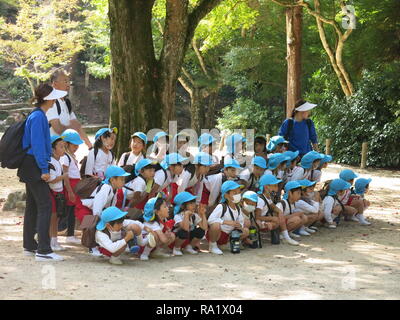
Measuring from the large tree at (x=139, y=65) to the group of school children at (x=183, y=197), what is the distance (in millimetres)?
1146

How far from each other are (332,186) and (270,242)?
1.43 m

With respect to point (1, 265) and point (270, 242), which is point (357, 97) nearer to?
point (270, 242)

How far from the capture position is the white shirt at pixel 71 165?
22.9ft

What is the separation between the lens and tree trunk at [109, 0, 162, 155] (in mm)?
9258

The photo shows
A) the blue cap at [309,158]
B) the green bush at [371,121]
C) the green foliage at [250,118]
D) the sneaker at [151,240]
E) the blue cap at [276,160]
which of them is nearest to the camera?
the sneaker at [151,240]

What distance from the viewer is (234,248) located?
22.7ft

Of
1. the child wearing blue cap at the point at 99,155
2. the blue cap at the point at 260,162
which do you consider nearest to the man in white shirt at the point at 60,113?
the child wearing blue cap at the point at 99,155

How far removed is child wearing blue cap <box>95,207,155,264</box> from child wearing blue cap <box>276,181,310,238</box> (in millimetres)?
2219

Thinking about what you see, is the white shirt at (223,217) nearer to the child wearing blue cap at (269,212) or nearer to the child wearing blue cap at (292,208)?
the child wearing blue cap at (269,212)

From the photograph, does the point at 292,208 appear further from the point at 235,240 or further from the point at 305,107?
the point at 305,107

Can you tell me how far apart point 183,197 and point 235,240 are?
83 cm

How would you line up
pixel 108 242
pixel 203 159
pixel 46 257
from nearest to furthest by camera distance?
pixel 108 242 < pixel 46 257 < pixel 203 159

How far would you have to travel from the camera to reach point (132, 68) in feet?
30.5

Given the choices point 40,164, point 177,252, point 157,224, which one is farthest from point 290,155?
point 40,164
